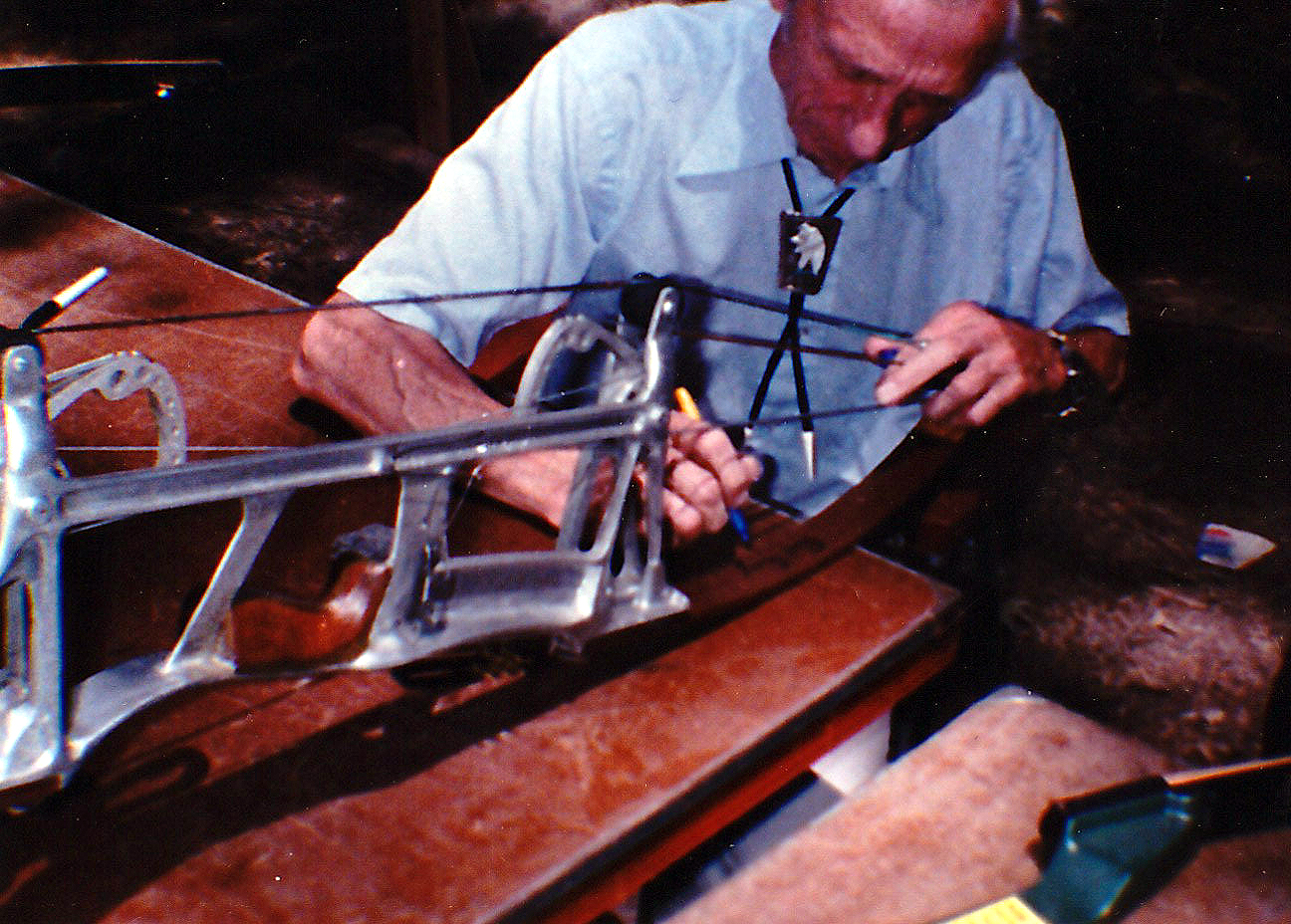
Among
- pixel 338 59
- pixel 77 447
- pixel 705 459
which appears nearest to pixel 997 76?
pixel 705 459

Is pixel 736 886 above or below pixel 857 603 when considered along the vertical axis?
below

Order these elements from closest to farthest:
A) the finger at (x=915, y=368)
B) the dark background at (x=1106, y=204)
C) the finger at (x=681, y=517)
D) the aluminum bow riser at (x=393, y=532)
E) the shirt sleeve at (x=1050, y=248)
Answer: the aluminum bow riser at (x=393, y=532)
the finger at (x=681, y=517)
the finger at (x=915, y=368)
the dark background at (x=1106, y=204)
the shirt sleeve at (x=1050, y=248)

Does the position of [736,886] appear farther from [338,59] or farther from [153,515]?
[338,59]

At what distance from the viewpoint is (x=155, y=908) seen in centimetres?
62

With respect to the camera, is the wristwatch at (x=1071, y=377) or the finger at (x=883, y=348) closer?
the finger at (x=883, y=348)

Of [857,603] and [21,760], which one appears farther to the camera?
[857,603]

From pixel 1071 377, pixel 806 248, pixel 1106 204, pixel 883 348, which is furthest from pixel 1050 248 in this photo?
pixel 883 348

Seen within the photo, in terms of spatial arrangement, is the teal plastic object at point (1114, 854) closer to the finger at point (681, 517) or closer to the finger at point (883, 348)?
the finger at point (681, 517)

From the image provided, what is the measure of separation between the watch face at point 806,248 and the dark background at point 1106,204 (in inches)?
14.8

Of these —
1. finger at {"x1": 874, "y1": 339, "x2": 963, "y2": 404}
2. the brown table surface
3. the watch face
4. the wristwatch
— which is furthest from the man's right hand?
the wristwatch

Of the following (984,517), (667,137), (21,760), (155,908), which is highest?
(667,137)

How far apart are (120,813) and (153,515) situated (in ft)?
1.25

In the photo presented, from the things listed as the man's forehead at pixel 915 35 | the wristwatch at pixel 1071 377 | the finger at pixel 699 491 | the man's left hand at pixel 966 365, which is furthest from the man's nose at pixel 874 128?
the finger at pixel 699 491

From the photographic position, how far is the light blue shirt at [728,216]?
3.96ft
